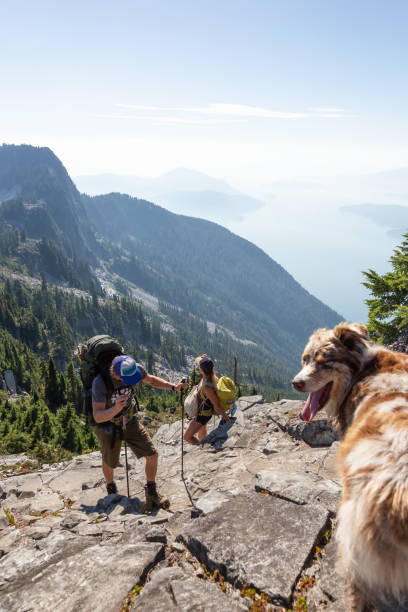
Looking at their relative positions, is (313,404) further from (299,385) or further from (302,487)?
(302,487)

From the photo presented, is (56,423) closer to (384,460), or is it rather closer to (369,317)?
(369,317)

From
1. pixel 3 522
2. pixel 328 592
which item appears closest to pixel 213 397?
pixel 3 522

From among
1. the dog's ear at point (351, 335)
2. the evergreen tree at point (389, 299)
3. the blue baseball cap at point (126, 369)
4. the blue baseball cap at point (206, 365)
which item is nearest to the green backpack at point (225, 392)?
the blue baseball cap at point (206, 365)

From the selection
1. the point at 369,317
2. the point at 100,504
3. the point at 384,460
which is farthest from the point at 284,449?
the point at 369,317

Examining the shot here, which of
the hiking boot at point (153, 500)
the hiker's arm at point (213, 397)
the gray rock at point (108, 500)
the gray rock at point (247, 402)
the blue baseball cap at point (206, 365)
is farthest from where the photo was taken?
the gray rock at point (247, 402)

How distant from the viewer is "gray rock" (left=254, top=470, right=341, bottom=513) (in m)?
5.93

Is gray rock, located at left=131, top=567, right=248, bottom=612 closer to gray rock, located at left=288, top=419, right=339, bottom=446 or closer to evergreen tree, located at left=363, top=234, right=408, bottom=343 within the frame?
gray rock, located at left=288, top=419, right=339, bottom=446

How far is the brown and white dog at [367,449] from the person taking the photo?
2738mm

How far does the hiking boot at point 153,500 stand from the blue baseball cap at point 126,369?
2871mm

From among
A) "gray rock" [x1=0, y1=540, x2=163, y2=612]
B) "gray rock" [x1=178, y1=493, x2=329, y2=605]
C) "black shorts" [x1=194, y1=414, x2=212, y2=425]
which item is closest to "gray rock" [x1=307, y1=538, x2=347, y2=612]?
"gray rock" [x1=178, y1=493, x2=329, y2=605]

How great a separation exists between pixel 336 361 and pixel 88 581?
444 cm

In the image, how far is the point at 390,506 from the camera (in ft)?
8.79

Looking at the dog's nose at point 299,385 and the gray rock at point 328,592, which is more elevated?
the dog's nose at point 299,385

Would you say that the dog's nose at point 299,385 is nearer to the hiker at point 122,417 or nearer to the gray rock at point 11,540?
the hiker at point 122,417
